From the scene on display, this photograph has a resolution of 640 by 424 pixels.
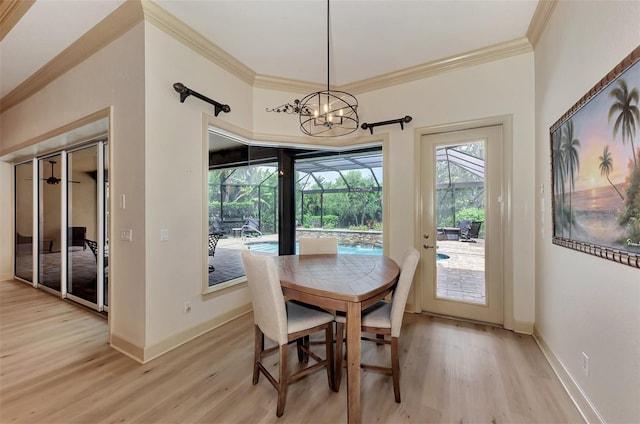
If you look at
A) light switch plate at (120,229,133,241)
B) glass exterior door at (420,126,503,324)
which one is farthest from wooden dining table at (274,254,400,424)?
light switch plate at (120,229,133,241)

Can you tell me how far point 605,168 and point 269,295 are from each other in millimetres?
2012

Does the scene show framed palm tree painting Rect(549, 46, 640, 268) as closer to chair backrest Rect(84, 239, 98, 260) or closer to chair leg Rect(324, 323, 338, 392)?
chair leg Rect(324, 323, 338, 392)

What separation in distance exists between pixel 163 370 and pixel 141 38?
2771 millimetres

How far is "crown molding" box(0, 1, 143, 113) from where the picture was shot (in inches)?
88.3

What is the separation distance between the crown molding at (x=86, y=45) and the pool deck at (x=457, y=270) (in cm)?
228

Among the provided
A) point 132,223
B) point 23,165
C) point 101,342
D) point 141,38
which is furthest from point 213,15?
point 23,165

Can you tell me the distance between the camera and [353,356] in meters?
1.52

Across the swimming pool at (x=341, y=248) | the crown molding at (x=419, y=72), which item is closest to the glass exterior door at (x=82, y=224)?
the swimming pool at (x=341, y=248)

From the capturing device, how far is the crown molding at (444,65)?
8.72 feet

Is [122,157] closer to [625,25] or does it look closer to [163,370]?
[163,370]

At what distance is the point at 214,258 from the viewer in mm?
3121

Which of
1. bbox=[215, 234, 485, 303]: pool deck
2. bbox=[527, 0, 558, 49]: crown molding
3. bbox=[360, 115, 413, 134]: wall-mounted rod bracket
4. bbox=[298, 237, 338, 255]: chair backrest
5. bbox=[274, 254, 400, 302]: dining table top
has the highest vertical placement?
bbox=[527, 0, 558, 49]: crown molding

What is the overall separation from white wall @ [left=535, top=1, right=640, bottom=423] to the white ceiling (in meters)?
0.64

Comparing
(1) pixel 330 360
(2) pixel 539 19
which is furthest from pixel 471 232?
(1) pixel 330 360
